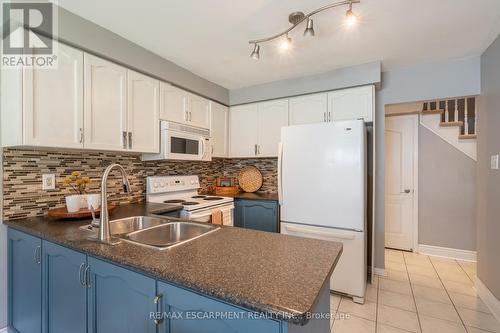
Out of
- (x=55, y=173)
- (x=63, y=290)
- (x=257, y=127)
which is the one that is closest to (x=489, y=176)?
(x=257, y=127)

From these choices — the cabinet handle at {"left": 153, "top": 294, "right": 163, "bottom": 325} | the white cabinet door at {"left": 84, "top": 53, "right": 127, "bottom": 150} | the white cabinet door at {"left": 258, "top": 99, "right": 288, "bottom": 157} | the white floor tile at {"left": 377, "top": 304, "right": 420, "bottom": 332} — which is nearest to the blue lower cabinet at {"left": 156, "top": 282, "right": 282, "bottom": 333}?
the cabinet handle at {"left": 153, "top": 294, "right": 163, "bottom": 325}

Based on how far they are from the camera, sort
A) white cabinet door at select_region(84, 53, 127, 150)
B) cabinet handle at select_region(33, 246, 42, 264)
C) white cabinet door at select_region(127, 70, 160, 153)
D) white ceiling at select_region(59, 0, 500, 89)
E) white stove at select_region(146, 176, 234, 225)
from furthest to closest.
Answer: white stove at select_region(146, 176, 234, 225), white cabinet door at select_region(127, 70, 160, 153), white cabinet door at select_region(84, 53, 127, 150), white ceiling at select_region(59, 0, 500, 89), cabinet handle at select_region(33, 246, 42, 264)

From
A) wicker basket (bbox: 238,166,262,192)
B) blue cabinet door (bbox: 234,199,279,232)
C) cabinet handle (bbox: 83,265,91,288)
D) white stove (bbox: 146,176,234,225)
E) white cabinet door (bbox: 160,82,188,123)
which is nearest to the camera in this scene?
cabinet handle (bbox: 83,265,91,288)

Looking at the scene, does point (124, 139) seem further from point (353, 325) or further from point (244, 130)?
point (353, 325)

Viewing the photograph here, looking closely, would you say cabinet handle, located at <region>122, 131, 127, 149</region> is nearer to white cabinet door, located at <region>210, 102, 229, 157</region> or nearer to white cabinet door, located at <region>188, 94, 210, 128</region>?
white cabinet door, located at <region>188, 94, 210, 128</region>

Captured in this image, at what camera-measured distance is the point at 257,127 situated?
3115 millimetres

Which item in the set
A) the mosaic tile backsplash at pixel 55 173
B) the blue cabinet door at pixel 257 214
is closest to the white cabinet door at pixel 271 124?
the blue cabinet door at pixel 257 214

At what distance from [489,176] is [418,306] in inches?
51.3

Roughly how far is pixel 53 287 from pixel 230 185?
7.21 feet

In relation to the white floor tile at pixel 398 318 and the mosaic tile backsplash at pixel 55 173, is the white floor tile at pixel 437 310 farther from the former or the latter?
the mosaic tile backsplash at pixel 55 173

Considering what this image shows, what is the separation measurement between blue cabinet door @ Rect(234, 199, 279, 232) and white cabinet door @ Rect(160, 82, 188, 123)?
1.19 m

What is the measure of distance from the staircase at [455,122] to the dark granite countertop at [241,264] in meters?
3.20

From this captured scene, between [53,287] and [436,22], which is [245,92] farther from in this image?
[53,287]

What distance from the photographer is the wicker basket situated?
3295 mm
